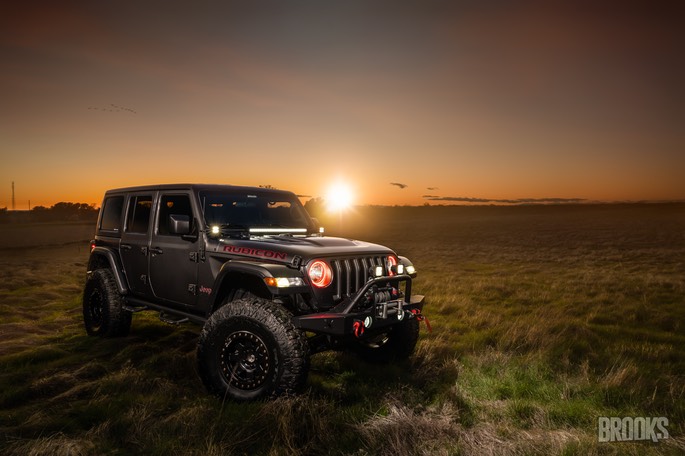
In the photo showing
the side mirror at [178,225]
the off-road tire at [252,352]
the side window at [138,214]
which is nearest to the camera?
the off-road tire at [252,352]

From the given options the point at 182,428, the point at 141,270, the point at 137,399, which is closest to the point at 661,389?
the point at 182,428

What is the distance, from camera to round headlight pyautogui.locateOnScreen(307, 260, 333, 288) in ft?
15.5

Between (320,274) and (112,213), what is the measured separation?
4336 millimetres

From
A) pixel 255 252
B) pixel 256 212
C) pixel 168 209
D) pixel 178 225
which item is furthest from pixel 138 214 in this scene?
pixel 255 252

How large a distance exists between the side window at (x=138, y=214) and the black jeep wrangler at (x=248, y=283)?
17 mm

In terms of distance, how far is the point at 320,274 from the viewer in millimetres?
4773

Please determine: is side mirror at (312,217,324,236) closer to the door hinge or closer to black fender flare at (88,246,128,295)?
the door hinge

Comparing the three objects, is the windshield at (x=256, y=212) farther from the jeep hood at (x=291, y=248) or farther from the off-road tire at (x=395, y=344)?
the off-road tire at (x=395, y=344)

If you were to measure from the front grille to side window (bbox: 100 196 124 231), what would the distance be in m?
3.97

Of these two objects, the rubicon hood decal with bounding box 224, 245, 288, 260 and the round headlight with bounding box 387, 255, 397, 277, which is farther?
the round headlight with bounding box 387, 255, 397, 277

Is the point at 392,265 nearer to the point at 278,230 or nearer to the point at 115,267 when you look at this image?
the point at 278,230

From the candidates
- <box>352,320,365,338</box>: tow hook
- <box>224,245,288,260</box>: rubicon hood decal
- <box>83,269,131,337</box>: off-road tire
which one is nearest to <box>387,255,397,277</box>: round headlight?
<box>352,320,365,338</box>: tow hook

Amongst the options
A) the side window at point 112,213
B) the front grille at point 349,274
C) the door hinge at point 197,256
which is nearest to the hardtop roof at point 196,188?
the side window at point 112,213

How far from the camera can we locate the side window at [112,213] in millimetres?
7259
